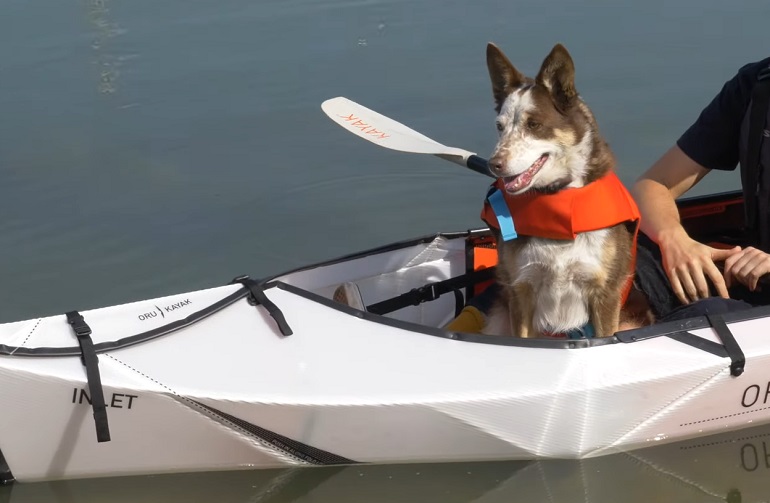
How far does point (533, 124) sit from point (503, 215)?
38 cm

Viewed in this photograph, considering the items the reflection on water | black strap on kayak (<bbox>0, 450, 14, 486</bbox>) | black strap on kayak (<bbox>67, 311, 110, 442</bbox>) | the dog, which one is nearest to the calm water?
the reflection on water

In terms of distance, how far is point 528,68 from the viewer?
7.14m

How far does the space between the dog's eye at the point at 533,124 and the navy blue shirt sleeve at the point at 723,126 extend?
840mm

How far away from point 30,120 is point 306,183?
2.18 metres

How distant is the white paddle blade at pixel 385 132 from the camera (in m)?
4.08

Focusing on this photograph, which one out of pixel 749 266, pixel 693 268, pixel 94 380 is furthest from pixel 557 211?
pixel 94 380

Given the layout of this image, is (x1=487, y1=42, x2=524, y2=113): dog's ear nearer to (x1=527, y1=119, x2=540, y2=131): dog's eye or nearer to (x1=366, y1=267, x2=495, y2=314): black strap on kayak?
(x1=527, y1=119, x2=540, y2=131): dog's eye

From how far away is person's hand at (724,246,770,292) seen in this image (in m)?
3.48

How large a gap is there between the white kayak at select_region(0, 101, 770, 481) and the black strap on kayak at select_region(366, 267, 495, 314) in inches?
19.6

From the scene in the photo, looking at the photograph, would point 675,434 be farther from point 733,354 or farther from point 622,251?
point 622,251

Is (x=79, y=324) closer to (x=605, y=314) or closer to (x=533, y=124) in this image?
(x=533, y=124)

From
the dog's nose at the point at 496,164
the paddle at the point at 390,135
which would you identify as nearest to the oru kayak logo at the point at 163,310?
the paddle at the point at 390,135

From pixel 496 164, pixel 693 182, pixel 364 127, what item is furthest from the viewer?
pixel 364 127

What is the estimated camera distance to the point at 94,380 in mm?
3283
